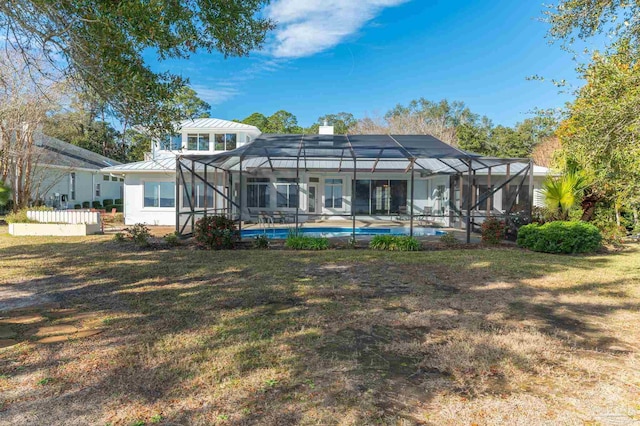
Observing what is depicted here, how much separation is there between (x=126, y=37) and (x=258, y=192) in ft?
50.9

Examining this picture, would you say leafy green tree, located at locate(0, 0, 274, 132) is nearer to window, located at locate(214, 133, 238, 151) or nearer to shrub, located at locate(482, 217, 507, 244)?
shrub, located at locate(482, 217, 507, 244)

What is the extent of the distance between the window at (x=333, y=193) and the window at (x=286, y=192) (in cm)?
179

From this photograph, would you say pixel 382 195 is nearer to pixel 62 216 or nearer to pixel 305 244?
pixel 305 244

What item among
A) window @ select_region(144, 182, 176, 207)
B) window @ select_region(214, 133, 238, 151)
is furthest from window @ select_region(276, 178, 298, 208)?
window @ select_region(144, 182, 176, 207)

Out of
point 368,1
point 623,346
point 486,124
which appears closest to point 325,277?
point 623,346

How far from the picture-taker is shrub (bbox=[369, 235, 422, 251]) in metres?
10.7

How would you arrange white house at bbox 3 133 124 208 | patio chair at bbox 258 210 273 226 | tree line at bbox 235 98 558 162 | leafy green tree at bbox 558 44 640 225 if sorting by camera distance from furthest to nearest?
1. tree line at bbox 235 98 558 162
2. white house at bbox 3 133 124 208
3. patio chair at bbox 258 210 273 226
4. leafy green tree at bbox 558 44 640 225

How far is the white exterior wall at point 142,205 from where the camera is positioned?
1816 cm

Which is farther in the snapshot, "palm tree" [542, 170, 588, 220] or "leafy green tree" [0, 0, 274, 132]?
Answer: "palm tree" [542, 170, 588, 220]

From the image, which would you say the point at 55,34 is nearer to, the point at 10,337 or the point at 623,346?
the point at 10,337

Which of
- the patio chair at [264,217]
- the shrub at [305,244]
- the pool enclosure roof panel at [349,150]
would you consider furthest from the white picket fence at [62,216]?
the shrub at [305,244]

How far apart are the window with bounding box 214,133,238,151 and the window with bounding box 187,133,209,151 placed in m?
0.57

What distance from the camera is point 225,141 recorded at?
21.3 metres

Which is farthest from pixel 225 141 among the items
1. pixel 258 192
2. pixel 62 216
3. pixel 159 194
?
pixel 62 216
